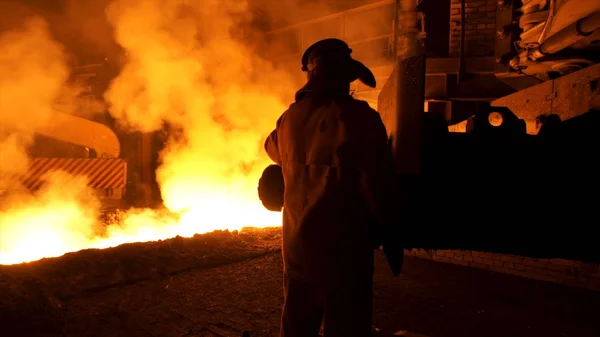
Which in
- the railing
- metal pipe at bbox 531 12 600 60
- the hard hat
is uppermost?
the railing

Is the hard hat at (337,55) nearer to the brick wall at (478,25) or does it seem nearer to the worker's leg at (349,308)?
the worker's leg at (349,308)

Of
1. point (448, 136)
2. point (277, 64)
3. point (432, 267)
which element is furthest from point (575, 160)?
point (277, 64)

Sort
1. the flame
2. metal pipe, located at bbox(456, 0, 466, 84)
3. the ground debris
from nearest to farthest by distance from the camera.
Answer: the ground debris < metal pipe, located at bbox(456, 0, 466, 84) < the flame

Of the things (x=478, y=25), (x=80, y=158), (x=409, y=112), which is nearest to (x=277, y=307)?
(x=409, y=112)

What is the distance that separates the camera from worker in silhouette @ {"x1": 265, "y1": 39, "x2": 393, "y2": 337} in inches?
80.6

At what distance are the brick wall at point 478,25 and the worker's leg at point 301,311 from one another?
618cm

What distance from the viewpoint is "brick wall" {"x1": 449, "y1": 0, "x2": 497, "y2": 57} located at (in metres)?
6.93

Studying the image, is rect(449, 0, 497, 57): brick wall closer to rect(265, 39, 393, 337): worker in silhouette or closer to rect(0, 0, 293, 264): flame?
rect(0, 0, 293, 264): flame

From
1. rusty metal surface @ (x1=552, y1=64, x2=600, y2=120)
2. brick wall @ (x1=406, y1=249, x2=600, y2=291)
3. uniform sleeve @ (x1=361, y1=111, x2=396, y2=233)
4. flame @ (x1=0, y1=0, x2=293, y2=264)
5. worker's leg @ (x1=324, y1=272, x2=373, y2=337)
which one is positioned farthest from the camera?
flame @ (x1=0, y1=0, x2=293, y2=264)

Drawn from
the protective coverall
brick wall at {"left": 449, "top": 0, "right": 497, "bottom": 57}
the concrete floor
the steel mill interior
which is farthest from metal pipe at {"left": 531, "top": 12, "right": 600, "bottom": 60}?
brick wall at {"left": 449, "top": 0, "right": 497, "bottom": 57}

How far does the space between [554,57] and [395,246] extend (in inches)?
116

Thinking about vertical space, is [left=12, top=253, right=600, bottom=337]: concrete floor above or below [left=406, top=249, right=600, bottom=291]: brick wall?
below

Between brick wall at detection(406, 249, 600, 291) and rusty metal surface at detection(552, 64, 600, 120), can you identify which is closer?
rusty metal surface at detection(552, 64, 600, 120)

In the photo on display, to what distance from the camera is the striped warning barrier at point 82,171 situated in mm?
9945
